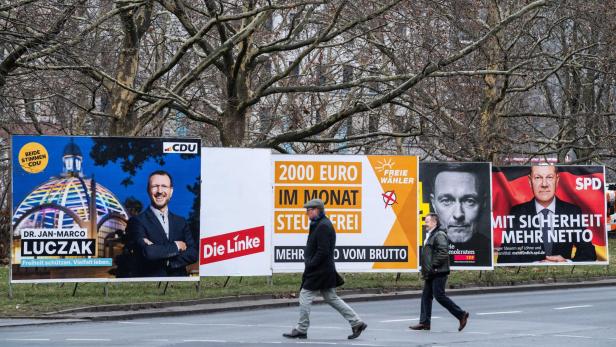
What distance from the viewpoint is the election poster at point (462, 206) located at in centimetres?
2442

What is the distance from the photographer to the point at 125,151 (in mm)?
20516

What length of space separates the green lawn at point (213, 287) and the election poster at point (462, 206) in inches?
25.6

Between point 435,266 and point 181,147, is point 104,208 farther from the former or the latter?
point 435,266

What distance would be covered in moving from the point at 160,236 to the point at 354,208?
458 cm

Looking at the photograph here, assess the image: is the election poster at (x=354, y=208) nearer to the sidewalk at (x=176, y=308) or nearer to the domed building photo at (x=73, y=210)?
the sidewalk at (x=176, y=308)

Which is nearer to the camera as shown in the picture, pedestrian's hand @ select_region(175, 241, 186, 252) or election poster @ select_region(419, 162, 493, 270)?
pedestrian's hand @ select_region(175, 241, 186, 252)

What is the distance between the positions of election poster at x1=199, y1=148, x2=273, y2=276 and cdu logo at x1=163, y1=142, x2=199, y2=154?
88cm

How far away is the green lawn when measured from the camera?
19.4 m

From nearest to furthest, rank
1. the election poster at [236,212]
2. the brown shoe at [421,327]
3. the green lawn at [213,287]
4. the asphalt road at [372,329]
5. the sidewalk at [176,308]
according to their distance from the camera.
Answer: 1. the asphalt road at [372,329]
2. the brown shoe at [421,327]
3. the sidewalk at [176,308]
4. the green lawn at [213,287]
5. the election poster at [236,212]

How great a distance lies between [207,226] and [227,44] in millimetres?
6534

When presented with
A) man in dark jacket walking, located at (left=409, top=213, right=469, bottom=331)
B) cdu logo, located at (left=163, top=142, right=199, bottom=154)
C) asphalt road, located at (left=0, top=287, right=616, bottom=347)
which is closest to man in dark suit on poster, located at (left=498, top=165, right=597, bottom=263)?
asphalt road, located at (left=0, top=287, right=616, bottom=347)

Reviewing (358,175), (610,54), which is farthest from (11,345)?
(610,54)

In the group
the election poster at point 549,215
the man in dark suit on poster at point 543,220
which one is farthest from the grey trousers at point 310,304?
the man in dark suit on poster at point 543,220

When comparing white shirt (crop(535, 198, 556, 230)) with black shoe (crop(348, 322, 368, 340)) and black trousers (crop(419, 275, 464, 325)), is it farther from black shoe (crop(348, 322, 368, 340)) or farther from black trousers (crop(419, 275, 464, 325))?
black shoe (crop(348, 322, 368, 340))
